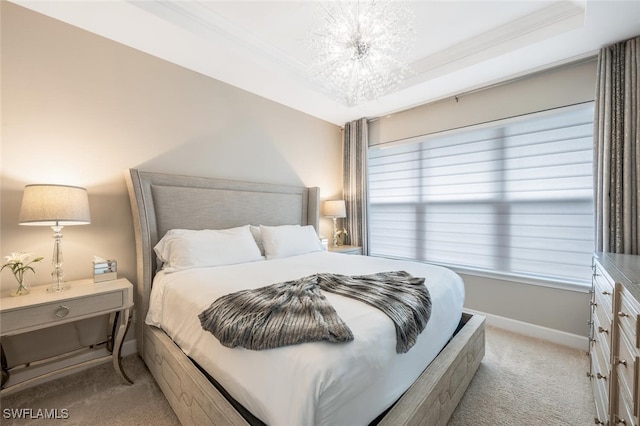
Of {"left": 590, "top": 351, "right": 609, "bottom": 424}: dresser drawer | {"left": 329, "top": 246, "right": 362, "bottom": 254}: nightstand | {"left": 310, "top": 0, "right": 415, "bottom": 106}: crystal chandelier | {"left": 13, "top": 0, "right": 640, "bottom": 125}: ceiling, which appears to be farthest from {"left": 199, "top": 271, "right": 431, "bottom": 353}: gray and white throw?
{"left": 13, "top": 0, "right": 640, "bottom": 125}: ceiling

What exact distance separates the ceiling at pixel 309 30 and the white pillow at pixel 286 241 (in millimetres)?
1596

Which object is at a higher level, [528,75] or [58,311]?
[528,75]

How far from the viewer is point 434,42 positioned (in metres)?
2.54

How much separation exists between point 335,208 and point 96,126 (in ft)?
8.80

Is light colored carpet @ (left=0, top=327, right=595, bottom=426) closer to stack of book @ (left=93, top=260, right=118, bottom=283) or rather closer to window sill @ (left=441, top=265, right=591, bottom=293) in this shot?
window sill @ (left=441, top=265, right=591, bottom=293)

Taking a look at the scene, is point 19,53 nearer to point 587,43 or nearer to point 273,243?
point 273,243

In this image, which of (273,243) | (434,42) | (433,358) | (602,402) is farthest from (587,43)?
(273,243)

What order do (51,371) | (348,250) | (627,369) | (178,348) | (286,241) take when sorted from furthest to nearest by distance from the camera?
1. (348,250)
2. (286,241)
3. (51,371)
4. (178,348)
5. (627,369)

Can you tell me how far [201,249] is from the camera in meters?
2.17

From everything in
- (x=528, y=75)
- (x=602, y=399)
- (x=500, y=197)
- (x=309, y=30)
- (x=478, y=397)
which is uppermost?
(x=309, y=30)

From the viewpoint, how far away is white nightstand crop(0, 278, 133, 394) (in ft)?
4.91

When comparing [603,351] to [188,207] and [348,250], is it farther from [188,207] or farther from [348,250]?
[188,207]

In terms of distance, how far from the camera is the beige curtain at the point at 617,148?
6.86ft

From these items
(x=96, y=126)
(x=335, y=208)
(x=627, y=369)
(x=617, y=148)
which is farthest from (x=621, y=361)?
(x=96, y=126)
